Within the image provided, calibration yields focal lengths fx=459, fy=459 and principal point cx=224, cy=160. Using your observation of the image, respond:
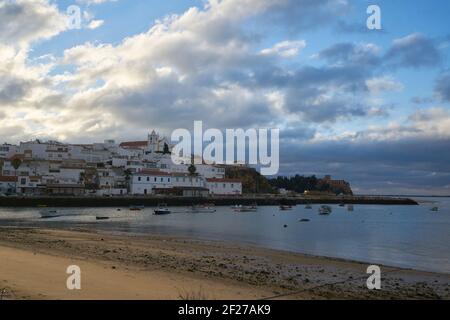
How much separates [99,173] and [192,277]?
99362mm

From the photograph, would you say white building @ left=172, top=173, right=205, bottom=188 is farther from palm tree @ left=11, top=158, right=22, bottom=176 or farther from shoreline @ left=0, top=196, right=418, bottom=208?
palm tree @ left=11, top=158, right=22, bottom=176

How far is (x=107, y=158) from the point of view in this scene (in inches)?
5172

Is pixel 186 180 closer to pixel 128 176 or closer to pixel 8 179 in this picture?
pixel 128 176

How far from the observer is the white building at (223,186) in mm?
126156

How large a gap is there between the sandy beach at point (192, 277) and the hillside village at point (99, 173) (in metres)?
82.5

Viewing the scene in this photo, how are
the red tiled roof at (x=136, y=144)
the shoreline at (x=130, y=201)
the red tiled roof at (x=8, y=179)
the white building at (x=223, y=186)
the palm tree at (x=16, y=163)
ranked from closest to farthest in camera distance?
1. the shoreline at (x=130, y=201)
2. the red tiled roof at (x=8, y=179)
3. the palm tree at (x=16, y=163)
4. the white building at (x=223, y=186)
5. the red tiled roof at (x=136, y=144)

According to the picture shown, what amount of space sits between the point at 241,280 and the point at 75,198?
80.7 m

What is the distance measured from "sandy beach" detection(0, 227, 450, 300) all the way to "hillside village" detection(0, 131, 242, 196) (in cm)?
8254

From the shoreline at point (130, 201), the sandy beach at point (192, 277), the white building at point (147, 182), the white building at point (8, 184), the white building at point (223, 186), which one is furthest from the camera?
the white building at point (223, 186)

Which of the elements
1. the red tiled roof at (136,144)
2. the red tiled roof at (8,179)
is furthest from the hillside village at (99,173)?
the red tiled roof at (136,144)

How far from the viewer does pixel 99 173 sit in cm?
10956

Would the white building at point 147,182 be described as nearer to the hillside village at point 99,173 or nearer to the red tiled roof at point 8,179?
the hillside village at point 99,173

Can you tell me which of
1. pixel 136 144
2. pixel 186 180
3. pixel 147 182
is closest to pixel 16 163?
pixel 147 182

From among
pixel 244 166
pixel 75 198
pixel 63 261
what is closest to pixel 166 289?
pixel 63 261
